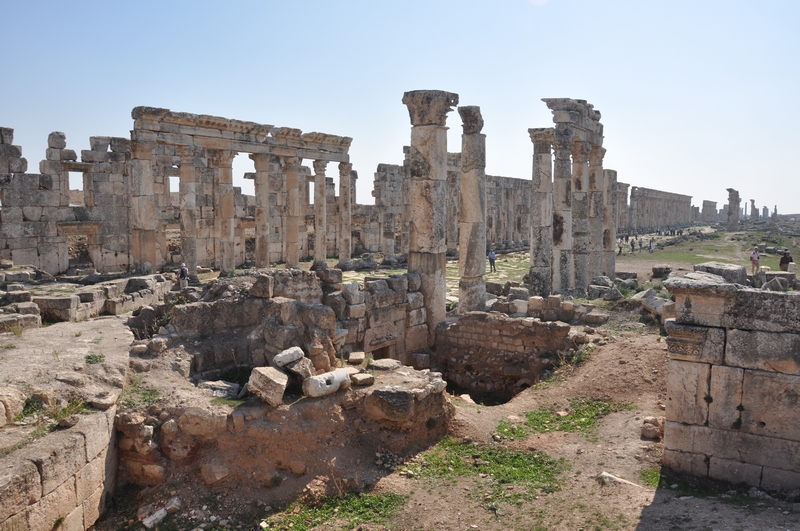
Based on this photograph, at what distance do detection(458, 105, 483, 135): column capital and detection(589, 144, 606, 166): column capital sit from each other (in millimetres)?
9695

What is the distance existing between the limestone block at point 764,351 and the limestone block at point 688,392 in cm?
38

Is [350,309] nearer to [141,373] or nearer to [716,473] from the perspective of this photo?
[141,373]

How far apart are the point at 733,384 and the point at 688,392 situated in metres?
0.54

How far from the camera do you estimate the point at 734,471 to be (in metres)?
7.87

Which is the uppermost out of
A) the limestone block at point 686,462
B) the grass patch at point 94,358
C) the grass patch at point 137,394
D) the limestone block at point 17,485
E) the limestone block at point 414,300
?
the limestone block at point 414,300

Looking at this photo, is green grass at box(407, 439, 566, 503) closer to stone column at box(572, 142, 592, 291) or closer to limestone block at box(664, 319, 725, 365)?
limestone block at box(664, 319, 725, 365)

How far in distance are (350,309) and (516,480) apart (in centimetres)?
598

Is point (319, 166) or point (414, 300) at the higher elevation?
point (319, 166)

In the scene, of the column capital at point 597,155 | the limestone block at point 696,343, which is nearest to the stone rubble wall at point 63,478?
the limestone block at point 696,343

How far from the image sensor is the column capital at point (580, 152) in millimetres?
23062

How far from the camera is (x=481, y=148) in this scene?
16672 mm

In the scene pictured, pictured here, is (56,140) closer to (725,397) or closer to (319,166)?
(319,166)

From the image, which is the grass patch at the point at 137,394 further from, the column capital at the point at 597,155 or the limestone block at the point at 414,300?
the column capital at the point at 597,155

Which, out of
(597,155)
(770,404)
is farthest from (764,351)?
(597,155)
